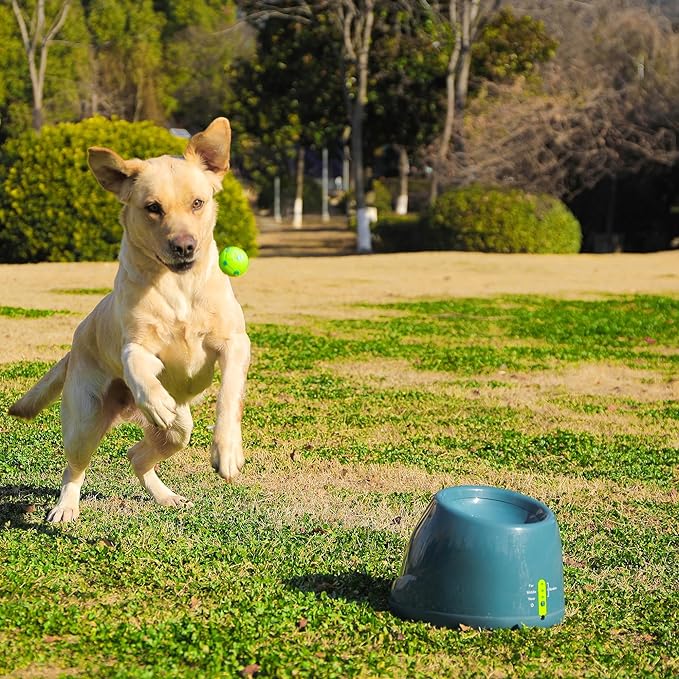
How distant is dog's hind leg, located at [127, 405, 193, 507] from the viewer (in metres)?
5.79

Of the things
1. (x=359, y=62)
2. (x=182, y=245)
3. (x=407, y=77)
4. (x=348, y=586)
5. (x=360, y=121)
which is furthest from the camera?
(x=407, y=77)

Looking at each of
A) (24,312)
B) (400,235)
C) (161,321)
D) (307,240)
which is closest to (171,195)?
(161,321)

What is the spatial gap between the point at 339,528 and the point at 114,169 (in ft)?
6.95

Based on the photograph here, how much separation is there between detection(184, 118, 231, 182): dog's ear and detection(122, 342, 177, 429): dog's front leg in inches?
42.0

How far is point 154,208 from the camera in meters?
5.50

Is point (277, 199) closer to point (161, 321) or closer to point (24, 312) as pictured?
point (24, 312)

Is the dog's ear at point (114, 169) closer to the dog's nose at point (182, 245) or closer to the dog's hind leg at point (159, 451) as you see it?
the dog's nose at point (182, 245)

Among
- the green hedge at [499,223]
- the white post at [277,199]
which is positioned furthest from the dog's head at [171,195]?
the white post at [277,199]

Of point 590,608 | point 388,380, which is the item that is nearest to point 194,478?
point 590,608

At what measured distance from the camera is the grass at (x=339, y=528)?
4.14m

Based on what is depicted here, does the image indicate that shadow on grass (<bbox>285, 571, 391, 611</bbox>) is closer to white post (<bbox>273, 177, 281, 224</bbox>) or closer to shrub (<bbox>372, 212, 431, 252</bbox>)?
shrub (<bbox>372, 212, 431, 252</bbox>)

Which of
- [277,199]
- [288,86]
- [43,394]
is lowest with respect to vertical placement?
[277,199]

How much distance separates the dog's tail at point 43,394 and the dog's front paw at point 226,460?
1.34m

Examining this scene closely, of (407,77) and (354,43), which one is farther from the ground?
(354,43)
